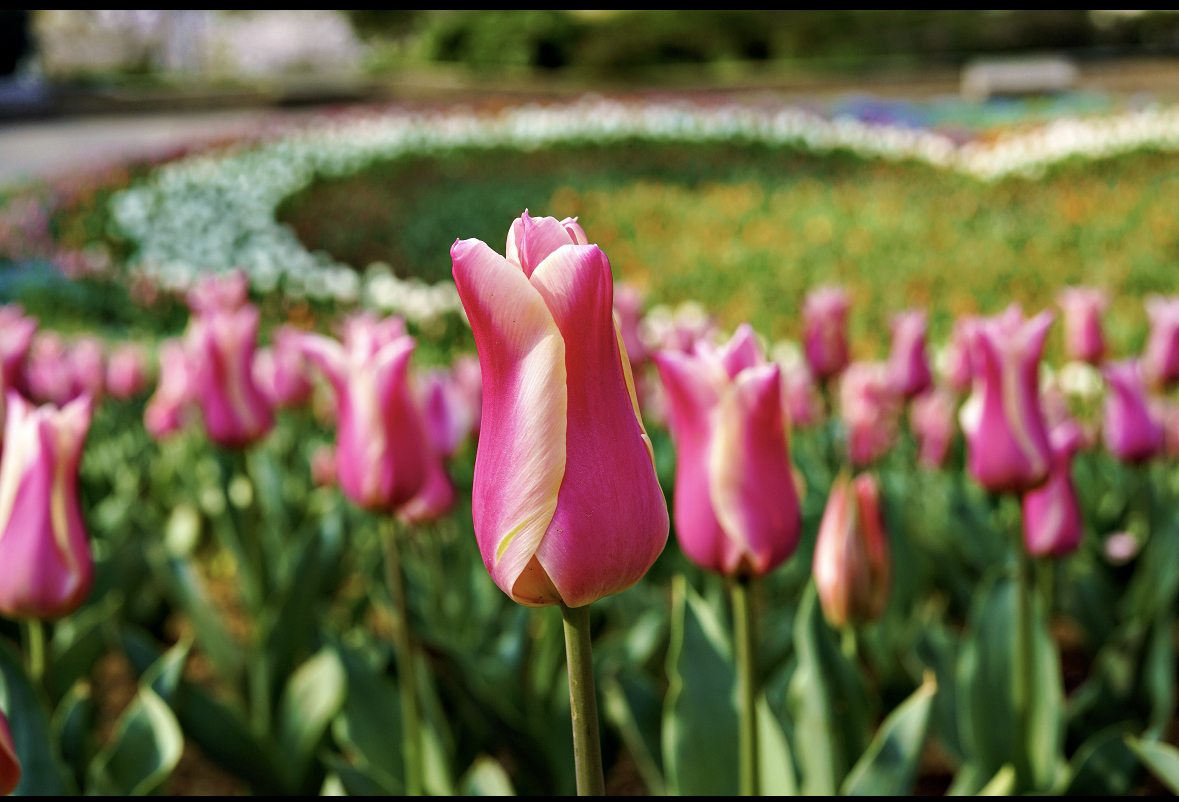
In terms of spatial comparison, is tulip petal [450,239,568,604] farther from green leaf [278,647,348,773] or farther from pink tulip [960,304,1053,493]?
green leaf [278,647,348,773]

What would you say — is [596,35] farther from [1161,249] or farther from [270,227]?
[1161,249]

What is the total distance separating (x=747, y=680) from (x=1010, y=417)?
24.0 inches

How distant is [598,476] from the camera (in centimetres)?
66

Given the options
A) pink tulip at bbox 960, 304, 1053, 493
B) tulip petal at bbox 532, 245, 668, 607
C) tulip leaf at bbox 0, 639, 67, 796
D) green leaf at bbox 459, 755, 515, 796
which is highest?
tulip petal at bbox 532, 245, 668, 607

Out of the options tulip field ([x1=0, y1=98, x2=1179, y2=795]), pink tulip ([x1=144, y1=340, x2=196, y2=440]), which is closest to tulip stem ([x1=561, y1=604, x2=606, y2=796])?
tulip field ([x1=0, y1=98, x2=1179, y2=795])

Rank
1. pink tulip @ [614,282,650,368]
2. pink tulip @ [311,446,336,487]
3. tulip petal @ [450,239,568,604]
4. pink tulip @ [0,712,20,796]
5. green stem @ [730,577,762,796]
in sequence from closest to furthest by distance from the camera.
→ 1. tulip petal @ [450,239,568,604]
2. pink tulip @ [0,712,20,796]
3. green stem @ [730,577,762,796]
4. pink tulip @ [614,282,650,368]
5. pink tulip @ [311,446,336,487]

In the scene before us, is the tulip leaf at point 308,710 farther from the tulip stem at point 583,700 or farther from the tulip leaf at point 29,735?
the tulip stem at point 583,700

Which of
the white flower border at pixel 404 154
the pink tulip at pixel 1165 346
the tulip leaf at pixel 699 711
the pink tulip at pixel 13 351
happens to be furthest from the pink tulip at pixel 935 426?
the white flower border at pixel 404 154

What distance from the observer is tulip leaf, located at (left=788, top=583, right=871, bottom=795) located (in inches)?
52.9

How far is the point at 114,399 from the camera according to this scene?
3.67 m

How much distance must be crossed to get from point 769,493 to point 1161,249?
7107 mm

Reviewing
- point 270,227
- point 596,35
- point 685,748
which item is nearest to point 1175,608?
point 685,748

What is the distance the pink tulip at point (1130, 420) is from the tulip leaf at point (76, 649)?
198 centimetres

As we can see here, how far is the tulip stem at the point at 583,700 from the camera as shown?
2.15 ft
